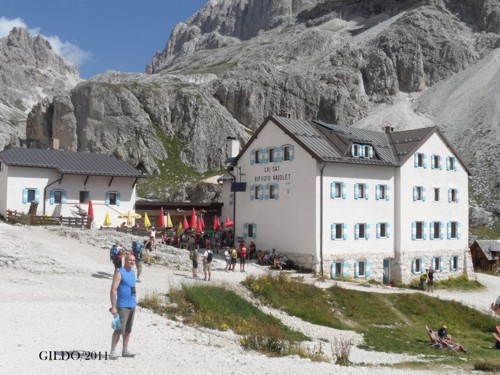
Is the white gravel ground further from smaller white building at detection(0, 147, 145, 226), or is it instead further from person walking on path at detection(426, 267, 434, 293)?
person walking on path at detection(426, 267, 434, 293)

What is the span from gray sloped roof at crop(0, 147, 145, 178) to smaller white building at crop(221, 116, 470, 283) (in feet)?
32.1

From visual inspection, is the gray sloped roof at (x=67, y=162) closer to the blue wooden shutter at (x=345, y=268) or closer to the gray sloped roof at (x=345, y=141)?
the gray sloped roof at (x=345, y=141)

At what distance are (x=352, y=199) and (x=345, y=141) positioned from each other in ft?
14.3

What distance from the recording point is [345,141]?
38719 mm

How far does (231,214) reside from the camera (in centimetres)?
4497

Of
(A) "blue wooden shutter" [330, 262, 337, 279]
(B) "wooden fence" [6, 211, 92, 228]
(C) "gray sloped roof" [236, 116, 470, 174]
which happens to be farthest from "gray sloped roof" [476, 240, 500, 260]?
(B) "wooden fence" [6, 211, 92, 228]

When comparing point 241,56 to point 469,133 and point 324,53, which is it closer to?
point 324,53

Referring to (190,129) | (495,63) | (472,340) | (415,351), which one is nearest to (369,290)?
(472,340)

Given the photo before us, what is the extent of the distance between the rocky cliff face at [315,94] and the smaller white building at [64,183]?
148 feet

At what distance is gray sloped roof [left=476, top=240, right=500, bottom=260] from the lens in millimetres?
57094

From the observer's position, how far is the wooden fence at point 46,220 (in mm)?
34875

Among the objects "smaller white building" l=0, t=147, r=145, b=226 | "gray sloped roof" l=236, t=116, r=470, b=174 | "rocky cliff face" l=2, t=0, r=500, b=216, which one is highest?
"rocky cliff face" l=2, t=0, r=500, b=216

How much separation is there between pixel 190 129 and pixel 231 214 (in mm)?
69136

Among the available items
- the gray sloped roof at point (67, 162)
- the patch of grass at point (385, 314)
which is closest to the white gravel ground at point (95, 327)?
the patch of grass at point (385, 314)
